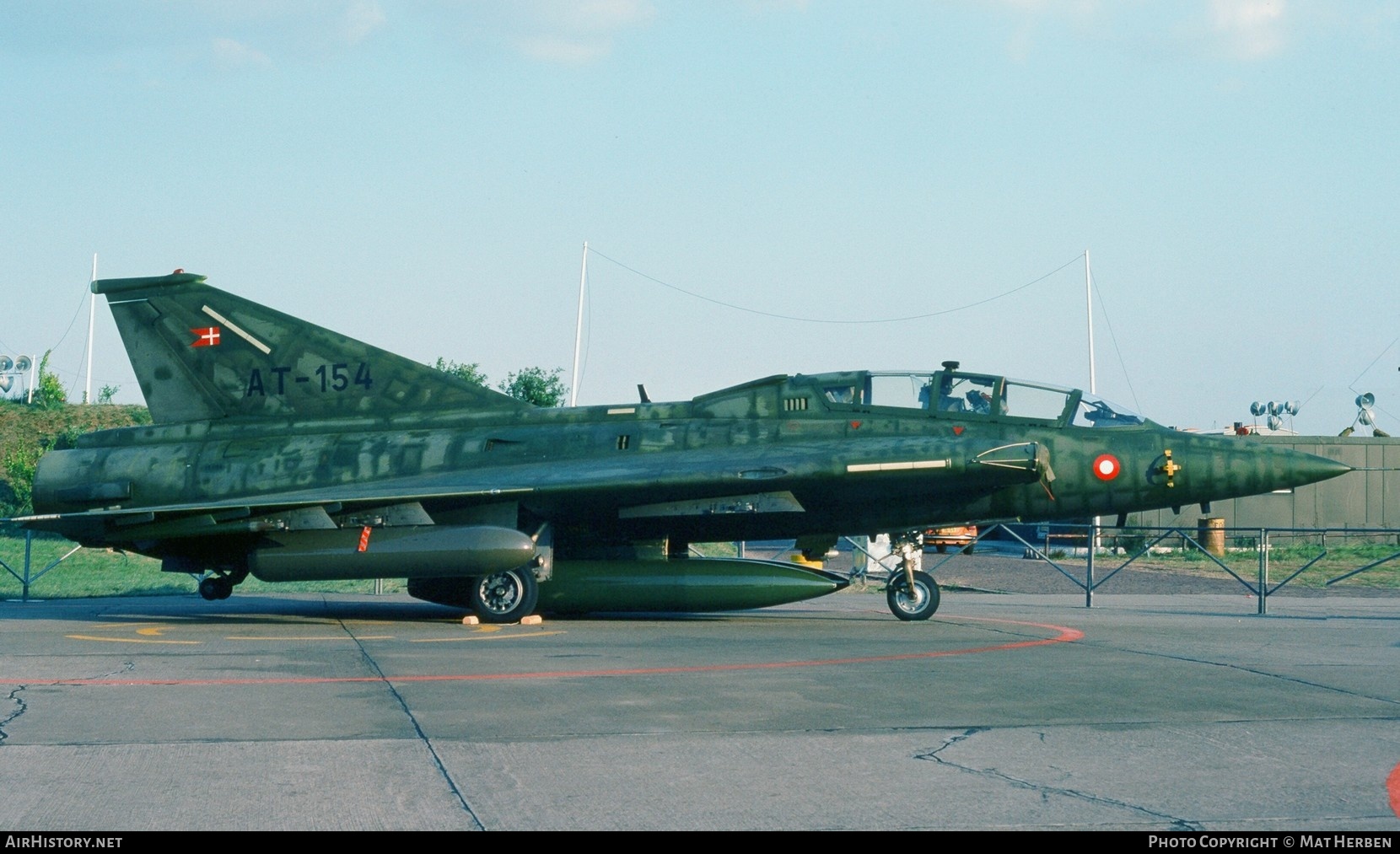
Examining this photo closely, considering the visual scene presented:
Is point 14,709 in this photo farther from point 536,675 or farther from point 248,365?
point 248,365

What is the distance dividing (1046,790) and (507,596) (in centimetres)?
1137

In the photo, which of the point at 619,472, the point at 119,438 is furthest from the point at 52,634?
the point at 619,472

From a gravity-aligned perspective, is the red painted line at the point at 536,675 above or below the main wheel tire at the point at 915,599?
below

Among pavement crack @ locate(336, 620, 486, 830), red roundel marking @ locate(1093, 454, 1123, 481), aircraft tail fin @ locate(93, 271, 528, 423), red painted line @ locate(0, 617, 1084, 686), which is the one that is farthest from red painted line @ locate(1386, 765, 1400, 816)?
aircraft tail fin @ locate(93, 271, 528, 423)

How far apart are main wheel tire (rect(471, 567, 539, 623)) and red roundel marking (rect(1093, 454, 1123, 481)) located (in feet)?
24.2

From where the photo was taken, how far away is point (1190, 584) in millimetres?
29688

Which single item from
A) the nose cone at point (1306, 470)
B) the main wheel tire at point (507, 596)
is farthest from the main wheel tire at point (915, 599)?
the main wheel tire at point (507, 596)

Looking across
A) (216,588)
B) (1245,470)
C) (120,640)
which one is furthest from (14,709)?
(1245,470)

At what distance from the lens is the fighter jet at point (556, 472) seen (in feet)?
52.8

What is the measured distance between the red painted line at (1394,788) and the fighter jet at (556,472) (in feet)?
28.5

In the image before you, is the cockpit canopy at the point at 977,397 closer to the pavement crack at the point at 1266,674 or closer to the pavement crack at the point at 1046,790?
the pavement crack at the point at 1266,674

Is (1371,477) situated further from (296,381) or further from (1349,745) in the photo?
(1349,745)

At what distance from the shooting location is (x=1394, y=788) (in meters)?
6.37

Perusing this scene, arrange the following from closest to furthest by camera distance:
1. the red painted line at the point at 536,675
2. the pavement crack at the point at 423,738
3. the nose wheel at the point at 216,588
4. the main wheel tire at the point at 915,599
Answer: the pavement crack at the point at 423,738, the red painted line at the point at 536,675, the main wheel tire at the point at 915,599, the nose wheel at the point at 216,588
